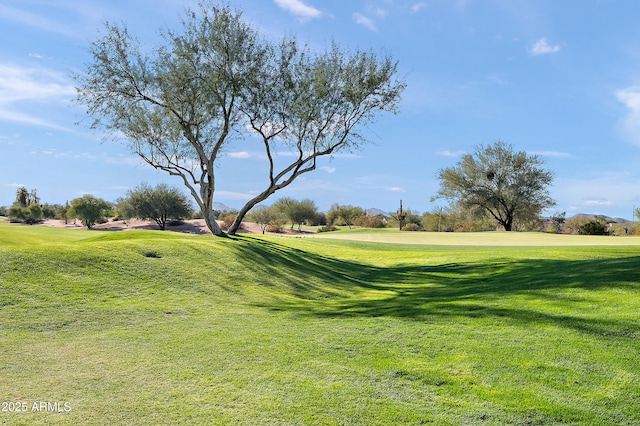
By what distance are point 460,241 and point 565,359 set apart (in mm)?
26328

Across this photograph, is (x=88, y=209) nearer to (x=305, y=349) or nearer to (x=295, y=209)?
(x=295, y=209)

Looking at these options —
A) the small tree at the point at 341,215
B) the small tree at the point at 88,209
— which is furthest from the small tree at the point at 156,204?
the small tree at the point at 341,215

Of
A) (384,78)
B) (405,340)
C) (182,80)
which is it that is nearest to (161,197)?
(182,80)

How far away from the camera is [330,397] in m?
4.55

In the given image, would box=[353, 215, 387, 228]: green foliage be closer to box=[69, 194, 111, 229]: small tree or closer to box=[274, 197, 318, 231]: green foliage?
box=[274, 197, 318, 231]: green foliage

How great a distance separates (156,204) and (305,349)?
43929 mm

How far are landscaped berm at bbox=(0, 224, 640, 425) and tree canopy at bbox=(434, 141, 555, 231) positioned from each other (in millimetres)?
38243

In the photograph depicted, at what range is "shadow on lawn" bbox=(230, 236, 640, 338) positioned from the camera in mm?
7941

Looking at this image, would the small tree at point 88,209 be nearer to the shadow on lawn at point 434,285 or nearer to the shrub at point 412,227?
the shrub at point 412,227

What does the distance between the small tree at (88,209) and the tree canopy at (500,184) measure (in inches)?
1520

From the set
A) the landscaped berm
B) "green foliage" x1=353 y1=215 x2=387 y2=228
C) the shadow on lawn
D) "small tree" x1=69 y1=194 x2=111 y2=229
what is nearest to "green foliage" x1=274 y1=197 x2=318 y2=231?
"green foliage" x1=353 y1=215 x2=387 y2=228

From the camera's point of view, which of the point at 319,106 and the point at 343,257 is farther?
the point at 319,106

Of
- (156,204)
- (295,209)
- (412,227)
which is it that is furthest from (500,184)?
(156,204)

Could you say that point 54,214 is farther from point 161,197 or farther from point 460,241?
point 460,241
